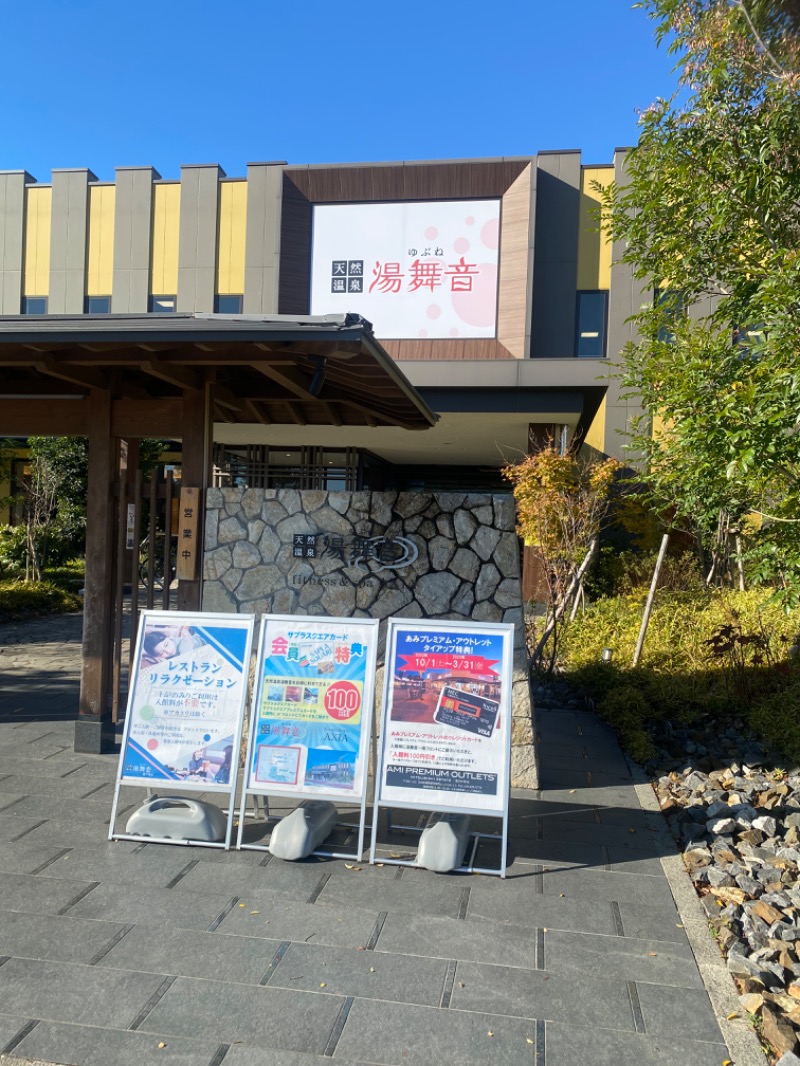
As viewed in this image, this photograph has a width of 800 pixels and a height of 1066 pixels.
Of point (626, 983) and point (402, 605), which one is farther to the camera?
point (402, 605)

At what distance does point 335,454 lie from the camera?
22.8m

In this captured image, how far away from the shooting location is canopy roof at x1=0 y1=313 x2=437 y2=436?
502 cm

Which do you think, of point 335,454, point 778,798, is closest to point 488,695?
point 778,798

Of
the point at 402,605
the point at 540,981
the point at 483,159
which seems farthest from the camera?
the point at 483,159

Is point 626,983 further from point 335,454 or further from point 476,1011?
point 335,454

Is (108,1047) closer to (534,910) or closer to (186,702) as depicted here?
(534,910)

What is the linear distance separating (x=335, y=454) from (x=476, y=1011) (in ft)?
66.3

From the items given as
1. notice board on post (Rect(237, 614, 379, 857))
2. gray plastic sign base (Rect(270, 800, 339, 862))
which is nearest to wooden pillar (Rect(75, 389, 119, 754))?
notice board on post (Rect(237, 614, 379, 857))

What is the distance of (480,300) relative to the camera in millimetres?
16234

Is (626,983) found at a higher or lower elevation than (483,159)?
lower

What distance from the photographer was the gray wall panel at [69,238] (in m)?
19.0

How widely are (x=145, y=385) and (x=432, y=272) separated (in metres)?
10.3

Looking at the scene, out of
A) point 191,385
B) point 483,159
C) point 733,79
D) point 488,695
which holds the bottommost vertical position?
point 488,695

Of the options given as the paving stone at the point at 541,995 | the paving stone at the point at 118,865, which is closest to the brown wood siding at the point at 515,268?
the paving stone at the point at 118,865
